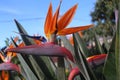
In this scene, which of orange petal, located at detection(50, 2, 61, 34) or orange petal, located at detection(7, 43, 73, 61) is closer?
orange petal, located at detection(7, 43, 73, 61)

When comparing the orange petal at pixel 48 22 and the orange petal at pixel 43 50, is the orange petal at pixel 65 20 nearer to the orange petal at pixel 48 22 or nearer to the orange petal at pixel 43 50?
the orange petal at pixel 48 22

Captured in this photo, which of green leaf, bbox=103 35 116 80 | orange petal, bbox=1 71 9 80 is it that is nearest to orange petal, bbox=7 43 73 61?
green leaf, bbox=103 35 116 80

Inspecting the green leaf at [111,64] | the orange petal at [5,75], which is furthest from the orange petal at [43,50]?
the orange petal at [5,75]

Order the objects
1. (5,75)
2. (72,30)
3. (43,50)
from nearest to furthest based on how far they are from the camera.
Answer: (43,50)
(72,30)
(5,75)

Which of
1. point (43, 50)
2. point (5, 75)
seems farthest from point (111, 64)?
point (5, 75)

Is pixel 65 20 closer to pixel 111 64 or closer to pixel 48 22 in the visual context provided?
pixel 48 22

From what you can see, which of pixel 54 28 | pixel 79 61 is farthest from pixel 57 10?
pixel 79 61

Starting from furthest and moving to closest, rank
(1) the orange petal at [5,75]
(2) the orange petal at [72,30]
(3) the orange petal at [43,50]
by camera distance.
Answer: (1) the orange petal at [5,75] → (2) the orange petal at [72,30] → (3) the orange petal at [43,50]

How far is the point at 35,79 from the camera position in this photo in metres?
0.89

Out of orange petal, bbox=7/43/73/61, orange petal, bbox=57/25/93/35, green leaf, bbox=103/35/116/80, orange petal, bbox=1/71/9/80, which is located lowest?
orange petal, bbox=1/71/9/80

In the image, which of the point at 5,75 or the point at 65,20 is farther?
the point at 5,75

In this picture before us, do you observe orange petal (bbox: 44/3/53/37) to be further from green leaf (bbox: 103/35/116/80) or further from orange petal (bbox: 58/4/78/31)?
green leaf (bbox: 103/35/116/80)

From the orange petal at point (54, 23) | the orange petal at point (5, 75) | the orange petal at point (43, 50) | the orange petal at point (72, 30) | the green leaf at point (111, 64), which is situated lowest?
the orange petal at point (5, 75)

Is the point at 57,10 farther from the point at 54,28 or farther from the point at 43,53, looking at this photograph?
the point at 43,53
